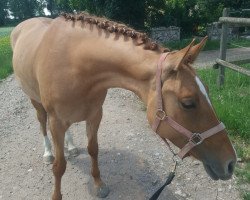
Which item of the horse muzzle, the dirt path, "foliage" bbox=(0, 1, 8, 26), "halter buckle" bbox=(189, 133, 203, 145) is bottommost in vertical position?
"foliage" bbox=(0, 1, 8, 26)

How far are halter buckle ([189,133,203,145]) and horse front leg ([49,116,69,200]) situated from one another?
1.35 m

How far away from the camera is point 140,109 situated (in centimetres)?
554

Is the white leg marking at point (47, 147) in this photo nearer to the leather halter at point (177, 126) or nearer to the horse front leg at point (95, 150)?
the horse front leg at point (95, 150)

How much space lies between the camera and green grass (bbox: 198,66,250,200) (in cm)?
348

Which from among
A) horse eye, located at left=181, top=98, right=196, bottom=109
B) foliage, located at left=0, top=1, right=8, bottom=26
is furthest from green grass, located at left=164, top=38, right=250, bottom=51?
foliage, located at left=0, top=1, right=8, bottom=26

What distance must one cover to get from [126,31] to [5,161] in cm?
263

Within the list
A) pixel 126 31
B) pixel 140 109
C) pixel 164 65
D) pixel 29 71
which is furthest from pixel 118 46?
pixel 140 109

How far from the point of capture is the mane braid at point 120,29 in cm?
231

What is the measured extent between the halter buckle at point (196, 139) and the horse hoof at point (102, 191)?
1.55 meters

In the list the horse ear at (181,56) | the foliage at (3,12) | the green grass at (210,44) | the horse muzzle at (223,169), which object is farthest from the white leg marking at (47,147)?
the foliage at (3,12)

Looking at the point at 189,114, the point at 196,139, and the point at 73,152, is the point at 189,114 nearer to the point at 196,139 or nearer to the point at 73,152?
the point at 196,139

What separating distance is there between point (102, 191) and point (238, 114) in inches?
82.0

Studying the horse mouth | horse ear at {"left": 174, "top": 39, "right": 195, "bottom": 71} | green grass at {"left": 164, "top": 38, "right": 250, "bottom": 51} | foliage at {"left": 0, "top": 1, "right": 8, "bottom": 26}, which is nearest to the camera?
horse ear at {"left": 174, "top": 39, "right": 195, "bottom": 71}

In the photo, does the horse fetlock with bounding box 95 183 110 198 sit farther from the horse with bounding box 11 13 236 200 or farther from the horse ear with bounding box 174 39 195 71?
the horse ear with bounding box 174 39 195 71
